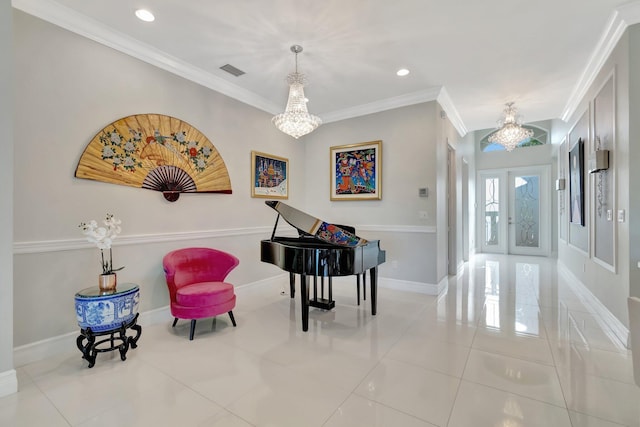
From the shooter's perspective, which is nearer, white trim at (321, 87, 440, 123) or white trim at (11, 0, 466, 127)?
white trim at (11, 0, 466, 127)

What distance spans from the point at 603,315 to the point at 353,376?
322cm

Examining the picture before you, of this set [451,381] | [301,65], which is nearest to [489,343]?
[451,381]

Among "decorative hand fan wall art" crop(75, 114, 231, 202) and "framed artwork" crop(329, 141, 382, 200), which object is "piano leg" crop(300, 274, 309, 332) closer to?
"decorative hand fan wall art" crop(75, 114, 231, 202)

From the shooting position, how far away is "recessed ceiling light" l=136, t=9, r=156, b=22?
101 inches

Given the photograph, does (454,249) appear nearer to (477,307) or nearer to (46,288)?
(477,307)

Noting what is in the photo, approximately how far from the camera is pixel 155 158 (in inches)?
124

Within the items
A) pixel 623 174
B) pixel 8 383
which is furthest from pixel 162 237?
pixel 623 174

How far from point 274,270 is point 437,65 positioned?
374 centimetres

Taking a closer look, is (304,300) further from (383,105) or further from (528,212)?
(528,212)

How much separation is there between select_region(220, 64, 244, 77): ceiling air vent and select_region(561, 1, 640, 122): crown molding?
→ 153 inches

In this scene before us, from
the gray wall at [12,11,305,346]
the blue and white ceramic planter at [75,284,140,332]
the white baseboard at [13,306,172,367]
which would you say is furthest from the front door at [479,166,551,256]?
the white baseboard at [13,306,172,367]

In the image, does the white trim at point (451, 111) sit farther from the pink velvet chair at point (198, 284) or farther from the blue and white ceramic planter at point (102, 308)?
the blue and white ceramic planter at point (102, 308)

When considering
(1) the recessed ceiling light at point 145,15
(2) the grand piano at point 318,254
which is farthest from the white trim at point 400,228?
(1) the recessed ceiling light at point 145,15

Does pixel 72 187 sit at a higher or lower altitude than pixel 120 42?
lower
